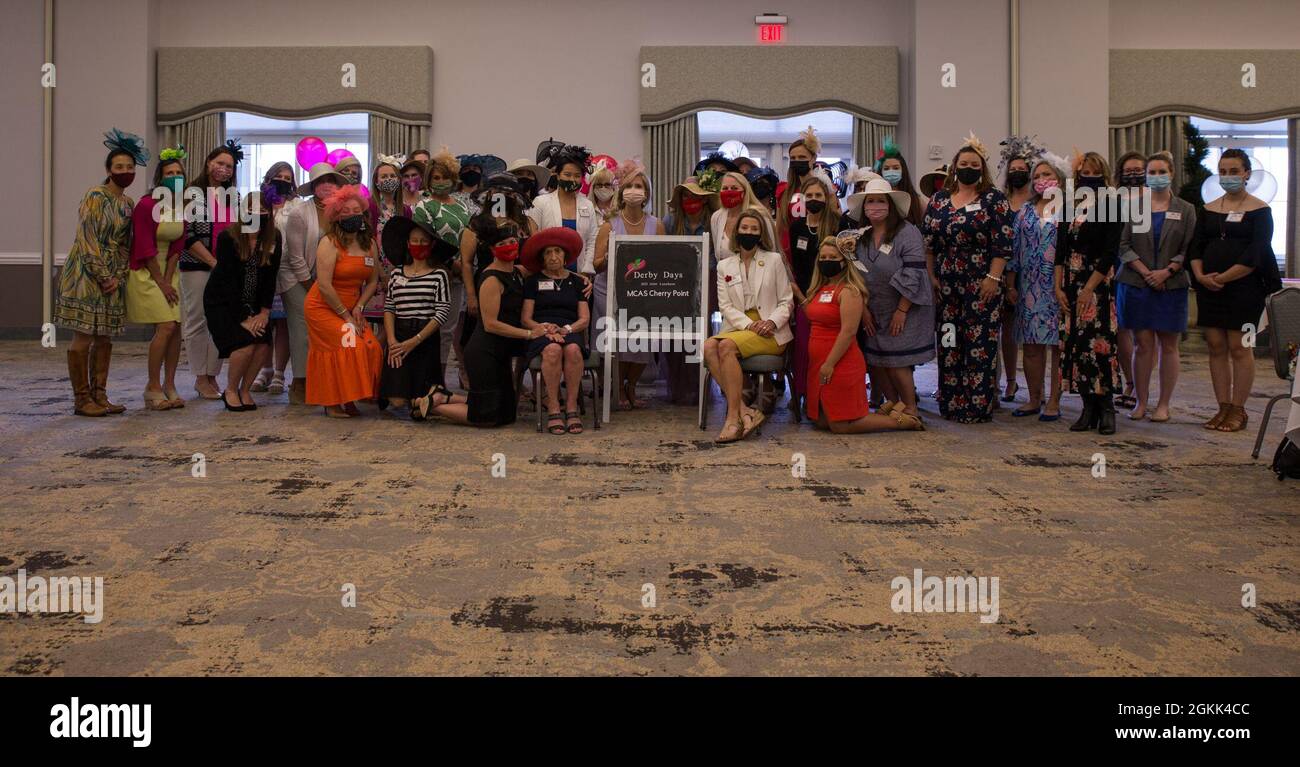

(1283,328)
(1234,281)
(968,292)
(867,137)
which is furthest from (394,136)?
(1283,328)

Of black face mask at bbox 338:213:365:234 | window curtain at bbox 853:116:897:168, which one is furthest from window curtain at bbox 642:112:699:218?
black face mask at bbox 338:213:365:234

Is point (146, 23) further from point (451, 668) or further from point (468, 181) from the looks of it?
point (451, 668)

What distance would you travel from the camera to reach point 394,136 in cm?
1257

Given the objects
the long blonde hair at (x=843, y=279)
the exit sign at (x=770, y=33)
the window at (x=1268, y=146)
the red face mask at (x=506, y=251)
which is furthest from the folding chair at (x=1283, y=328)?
the window at (x=1268, y=146)

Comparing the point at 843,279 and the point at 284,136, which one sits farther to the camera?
the point at 284,136

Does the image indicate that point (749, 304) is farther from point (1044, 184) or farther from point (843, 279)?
point (1044, 184)

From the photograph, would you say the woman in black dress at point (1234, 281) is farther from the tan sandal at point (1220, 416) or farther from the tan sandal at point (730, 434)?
the tan sandal at point (730, 434)

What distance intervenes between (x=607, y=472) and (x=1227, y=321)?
355 cm

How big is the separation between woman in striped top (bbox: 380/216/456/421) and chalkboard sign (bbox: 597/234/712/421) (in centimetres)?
93

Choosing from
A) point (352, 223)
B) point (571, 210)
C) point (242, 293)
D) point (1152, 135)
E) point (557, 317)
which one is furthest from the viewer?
point (1152, 135)

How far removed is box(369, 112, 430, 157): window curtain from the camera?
41.1 ft

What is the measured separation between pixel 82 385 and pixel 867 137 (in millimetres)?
8406

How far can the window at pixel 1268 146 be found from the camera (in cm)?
1295

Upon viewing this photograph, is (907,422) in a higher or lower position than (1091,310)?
lower
